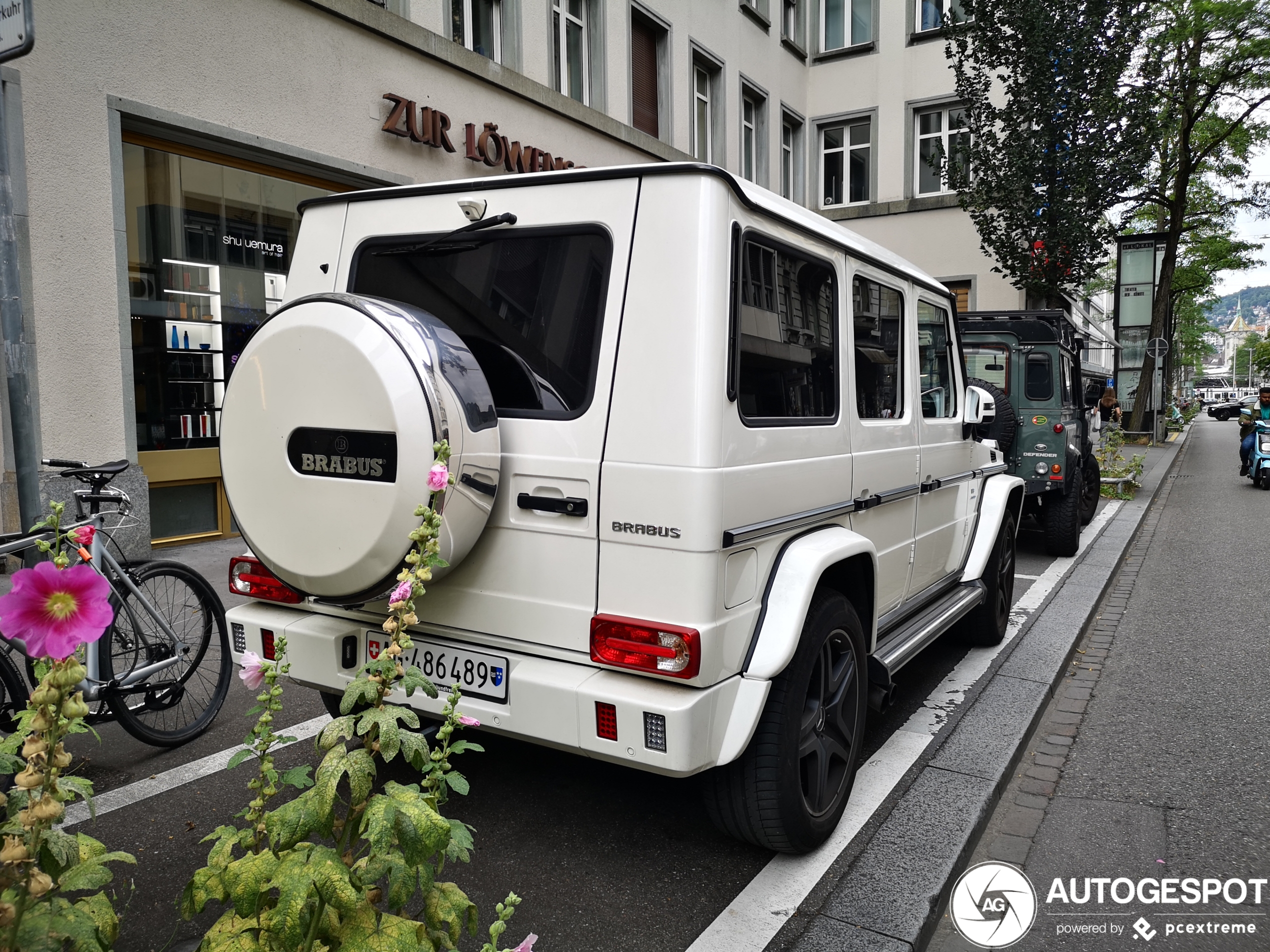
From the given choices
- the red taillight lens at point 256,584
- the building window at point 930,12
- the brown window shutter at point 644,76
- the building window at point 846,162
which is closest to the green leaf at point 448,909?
the red taillight lens at point 256,584

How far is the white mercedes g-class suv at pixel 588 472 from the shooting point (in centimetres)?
267

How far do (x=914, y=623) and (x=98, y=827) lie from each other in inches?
133

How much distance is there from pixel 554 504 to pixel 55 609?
1.65 m

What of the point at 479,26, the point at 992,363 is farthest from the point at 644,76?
the point at 992,363

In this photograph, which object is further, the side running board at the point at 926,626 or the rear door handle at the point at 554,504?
the side running board at the point at 926,626

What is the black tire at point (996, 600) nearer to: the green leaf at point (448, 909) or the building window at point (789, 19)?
the green leaf at point (448, 909)

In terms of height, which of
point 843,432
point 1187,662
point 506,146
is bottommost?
point 1187,662

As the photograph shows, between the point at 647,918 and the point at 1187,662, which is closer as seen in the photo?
the point at 647,918

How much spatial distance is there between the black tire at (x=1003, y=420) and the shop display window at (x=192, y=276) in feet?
20.9

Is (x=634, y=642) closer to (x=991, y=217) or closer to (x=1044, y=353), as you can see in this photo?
(x=1044, y=353)

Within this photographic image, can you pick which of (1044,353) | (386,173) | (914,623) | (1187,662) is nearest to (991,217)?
(1044,353)

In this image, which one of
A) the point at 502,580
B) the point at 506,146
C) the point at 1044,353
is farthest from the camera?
the point at 506,146

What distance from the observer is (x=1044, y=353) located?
370 inches

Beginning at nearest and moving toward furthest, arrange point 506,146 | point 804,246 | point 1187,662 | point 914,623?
point 804,246 → point 914,623 → point 1187,662 → point 506,146
